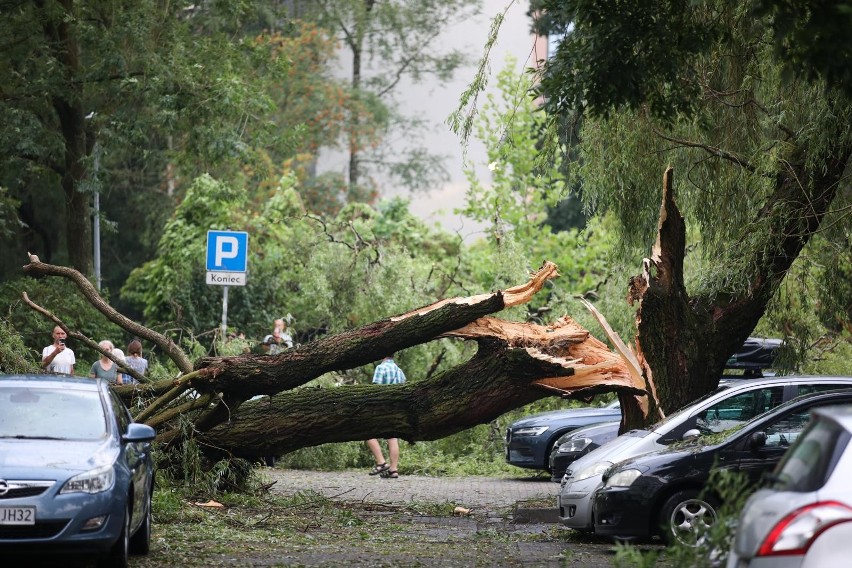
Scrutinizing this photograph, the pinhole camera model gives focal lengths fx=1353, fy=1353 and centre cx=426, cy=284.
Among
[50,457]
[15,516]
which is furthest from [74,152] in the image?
[15,516]

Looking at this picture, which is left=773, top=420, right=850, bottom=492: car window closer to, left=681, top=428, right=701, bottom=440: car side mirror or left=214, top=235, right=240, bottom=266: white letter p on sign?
left=681, top=428, right=701, bottom=440: car side mirror

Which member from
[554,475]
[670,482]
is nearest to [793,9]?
[670,482]

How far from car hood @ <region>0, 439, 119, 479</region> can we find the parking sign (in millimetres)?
10513

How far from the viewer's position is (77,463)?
9312mm

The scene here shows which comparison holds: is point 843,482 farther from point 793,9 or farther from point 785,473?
point 793,9

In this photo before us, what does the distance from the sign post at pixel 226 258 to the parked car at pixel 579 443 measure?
574cm

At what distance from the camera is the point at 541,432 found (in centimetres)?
1938

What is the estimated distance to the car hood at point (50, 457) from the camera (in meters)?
9.08

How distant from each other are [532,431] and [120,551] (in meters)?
10.7

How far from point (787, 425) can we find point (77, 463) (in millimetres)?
5996

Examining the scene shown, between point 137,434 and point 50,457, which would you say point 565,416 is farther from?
point 50,457

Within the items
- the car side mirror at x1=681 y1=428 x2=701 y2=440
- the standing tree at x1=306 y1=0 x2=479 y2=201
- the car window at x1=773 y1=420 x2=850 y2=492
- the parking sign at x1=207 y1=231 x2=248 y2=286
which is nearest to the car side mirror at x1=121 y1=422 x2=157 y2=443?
the car side mirror at x1=681 y1=428 x2=701 y2=440

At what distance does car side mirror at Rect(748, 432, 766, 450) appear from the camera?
11.5 metres

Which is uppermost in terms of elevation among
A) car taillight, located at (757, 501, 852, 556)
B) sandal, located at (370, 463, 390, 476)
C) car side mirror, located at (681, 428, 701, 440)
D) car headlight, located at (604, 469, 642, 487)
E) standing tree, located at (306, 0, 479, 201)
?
standing tree, located at (306, 0, 479, 201)
